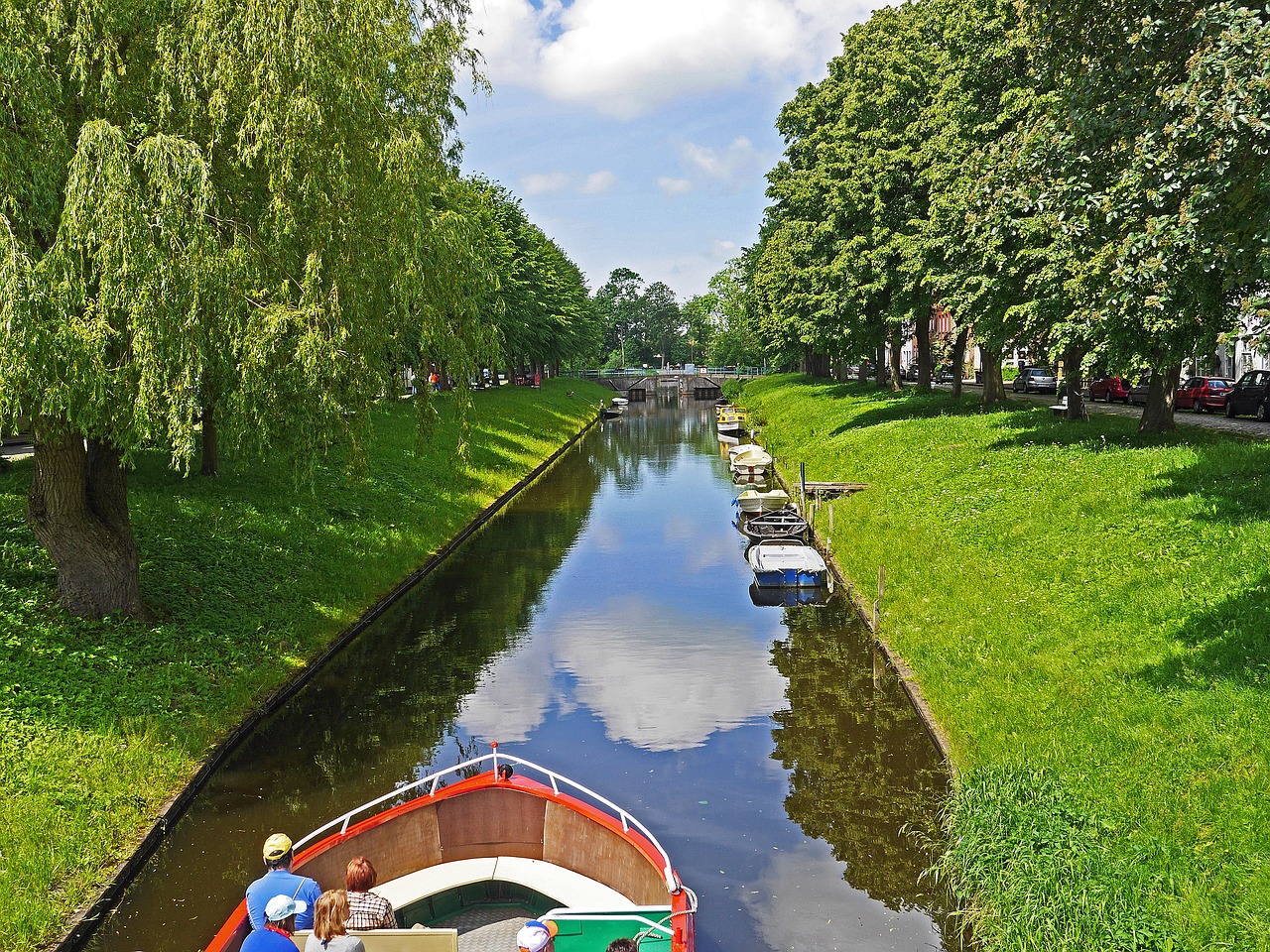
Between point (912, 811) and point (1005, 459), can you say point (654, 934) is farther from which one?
point (1005, 459)

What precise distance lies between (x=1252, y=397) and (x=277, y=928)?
1418 inches

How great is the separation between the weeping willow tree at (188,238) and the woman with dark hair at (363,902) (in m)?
6.09

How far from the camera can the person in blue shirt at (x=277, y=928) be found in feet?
26.5

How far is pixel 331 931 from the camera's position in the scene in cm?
793

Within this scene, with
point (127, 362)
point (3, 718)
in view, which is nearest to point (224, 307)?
point (127, 362)

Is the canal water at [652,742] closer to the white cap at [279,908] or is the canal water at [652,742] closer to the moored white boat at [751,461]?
the white cap at [279,908]

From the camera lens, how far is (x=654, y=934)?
944 cm

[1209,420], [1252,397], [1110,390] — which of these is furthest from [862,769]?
Answer: [1110,390]

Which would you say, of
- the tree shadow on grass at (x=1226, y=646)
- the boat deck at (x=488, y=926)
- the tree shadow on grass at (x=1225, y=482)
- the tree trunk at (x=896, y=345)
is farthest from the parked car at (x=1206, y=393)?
the boat deck at (x=488, y=926)

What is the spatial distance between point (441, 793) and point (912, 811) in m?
6.51

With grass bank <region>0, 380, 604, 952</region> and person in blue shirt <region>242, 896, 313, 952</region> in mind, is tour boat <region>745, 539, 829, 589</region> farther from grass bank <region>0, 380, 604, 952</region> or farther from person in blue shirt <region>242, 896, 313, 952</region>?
person in blue shirt <region>242, 896, 313, 952</region>

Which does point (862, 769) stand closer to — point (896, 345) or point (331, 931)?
point (331, 931)

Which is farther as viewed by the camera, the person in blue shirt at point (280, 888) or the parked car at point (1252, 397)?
the parked car at point (1252, 397)

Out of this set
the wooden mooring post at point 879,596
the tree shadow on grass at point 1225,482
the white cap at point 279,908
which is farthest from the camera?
the wooden mooring post at point 879,596
